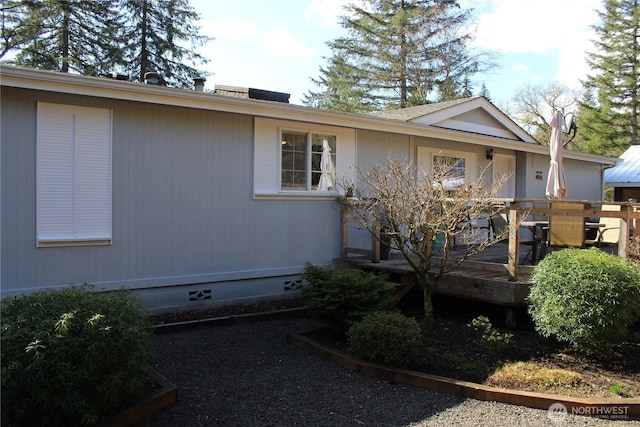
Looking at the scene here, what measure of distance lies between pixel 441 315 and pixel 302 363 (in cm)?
258

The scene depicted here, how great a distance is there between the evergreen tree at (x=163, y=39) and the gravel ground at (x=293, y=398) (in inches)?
729

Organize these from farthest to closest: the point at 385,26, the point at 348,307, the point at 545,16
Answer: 1. the point at 385,26
2. the point at 545,16
3. the point at 348,307

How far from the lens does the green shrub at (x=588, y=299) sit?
445 cm

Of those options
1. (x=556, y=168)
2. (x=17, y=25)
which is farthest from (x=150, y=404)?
(x=17, y=25)

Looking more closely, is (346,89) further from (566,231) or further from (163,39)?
(566,231)

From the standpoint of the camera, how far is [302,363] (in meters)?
4.71

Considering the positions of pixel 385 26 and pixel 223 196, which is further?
pixel 385 26

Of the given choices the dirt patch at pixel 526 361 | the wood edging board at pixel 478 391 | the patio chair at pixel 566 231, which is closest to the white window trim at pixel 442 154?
the patio chair at pixel 566 231

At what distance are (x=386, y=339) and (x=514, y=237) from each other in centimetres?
225

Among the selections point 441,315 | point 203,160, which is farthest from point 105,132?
point 441,315

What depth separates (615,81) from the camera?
2739 cm

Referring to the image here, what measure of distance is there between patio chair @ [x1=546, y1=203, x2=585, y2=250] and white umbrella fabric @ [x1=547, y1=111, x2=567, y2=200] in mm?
1070

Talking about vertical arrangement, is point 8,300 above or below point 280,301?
above

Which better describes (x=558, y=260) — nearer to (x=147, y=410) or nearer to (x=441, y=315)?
(x=441, y=315)
